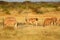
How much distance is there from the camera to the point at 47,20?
1987mm

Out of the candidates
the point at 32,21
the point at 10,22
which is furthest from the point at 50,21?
the point at 10,22

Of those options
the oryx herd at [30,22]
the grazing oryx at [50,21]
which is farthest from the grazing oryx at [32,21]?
the grazing oryx at [50,21]

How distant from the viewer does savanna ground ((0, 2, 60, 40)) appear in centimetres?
194

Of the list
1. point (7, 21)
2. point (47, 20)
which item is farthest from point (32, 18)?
point (7, 21)

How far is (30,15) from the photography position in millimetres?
2002

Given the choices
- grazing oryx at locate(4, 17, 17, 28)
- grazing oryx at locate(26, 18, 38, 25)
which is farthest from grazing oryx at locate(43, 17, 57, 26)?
grazing oryx at locate(4, 17, 17, 28)

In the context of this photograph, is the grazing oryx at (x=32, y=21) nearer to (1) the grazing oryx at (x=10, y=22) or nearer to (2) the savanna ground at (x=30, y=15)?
(2) the savanna ground at (x=30, y=15)

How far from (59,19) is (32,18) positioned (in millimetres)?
423

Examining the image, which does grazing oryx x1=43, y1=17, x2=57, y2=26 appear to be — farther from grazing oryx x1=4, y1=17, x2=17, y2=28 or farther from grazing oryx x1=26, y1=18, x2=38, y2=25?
grazing oryx x1=4, y1=17, x2=17, y2=28

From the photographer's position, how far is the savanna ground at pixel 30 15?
1.94 metres

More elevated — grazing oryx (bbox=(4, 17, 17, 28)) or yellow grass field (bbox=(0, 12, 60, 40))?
grazing oryx (bbox=(4, 17, 17, 28))

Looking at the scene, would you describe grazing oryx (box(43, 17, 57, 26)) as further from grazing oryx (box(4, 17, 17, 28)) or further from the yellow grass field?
grazing oryx (box(4, 17, 17, 28))

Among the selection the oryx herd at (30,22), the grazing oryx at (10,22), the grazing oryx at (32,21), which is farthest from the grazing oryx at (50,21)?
the grazing oryx at (10,22)

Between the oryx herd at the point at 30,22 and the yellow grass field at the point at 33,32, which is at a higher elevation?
the oryx herd at the point at 30,22
